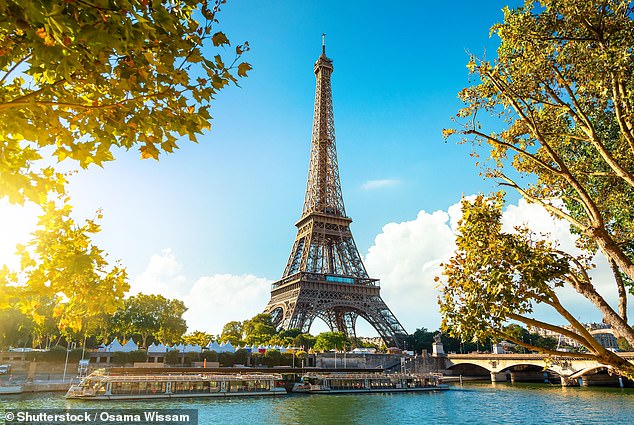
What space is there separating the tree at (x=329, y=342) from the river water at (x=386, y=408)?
21130 millimetres

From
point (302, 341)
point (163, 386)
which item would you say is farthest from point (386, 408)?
point (302, 341)

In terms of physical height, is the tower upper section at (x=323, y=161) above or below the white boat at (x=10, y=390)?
above

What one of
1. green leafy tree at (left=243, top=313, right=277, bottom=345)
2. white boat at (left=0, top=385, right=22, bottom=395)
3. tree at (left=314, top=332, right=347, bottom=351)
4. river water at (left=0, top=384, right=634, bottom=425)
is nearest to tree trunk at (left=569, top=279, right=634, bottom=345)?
river water at (left=0, top=384, right=634, bottom=425)

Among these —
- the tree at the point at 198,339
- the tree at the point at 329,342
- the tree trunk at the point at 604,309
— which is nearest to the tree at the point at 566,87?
the tree trunk at the point at 604,309

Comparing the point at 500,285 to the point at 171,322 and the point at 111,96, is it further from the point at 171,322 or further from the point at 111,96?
the point at 171,322

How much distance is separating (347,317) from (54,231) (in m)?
78.0

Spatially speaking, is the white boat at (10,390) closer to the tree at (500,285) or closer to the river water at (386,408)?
the river water at (386,408)

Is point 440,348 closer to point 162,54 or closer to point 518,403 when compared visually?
point 518,403

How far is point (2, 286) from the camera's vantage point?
596cm

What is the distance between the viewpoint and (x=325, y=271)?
78.6m

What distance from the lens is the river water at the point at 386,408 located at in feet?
99.0

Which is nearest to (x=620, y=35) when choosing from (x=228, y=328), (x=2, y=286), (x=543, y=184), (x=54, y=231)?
(x=543, y=184)

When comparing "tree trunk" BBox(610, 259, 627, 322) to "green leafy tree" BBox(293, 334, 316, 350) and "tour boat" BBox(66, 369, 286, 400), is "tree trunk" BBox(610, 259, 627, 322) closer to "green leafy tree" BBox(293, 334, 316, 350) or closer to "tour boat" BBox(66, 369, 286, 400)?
"tour boat" BBox(66, 369, 286, 400)

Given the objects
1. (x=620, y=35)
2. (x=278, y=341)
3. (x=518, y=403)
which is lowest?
(x=518, y=403)
